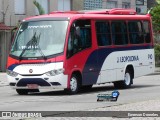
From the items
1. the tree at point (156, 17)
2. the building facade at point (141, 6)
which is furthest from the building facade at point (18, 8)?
the building facade at point (141, 6)

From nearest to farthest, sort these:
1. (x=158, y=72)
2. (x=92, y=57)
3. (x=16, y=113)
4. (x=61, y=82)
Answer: (x=16, y=113) < (x=61, y=82) < (x=92, y=57) < (x=158, y=72)

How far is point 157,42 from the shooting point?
4766 cm

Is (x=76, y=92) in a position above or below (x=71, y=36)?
below

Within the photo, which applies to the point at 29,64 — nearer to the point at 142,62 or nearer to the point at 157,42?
the point at 142,62

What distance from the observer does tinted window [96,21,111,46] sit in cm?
2270

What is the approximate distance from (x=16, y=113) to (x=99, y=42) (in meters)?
8.87

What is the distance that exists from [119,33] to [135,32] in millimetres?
1405

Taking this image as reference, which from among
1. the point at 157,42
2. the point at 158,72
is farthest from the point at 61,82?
the point at 157,42

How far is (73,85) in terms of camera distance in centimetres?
2114

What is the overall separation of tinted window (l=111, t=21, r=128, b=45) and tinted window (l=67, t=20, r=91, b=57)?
6.58 feet

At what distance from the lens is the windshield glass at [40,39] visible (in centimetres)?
2067

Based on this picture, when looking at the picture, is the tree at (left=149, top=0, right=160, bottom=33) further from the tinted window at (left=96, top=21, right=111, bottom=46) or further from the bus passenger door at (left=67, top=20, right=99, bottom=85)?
the bus passenger door at (left=67, top=20, right=99, bottom=85)
